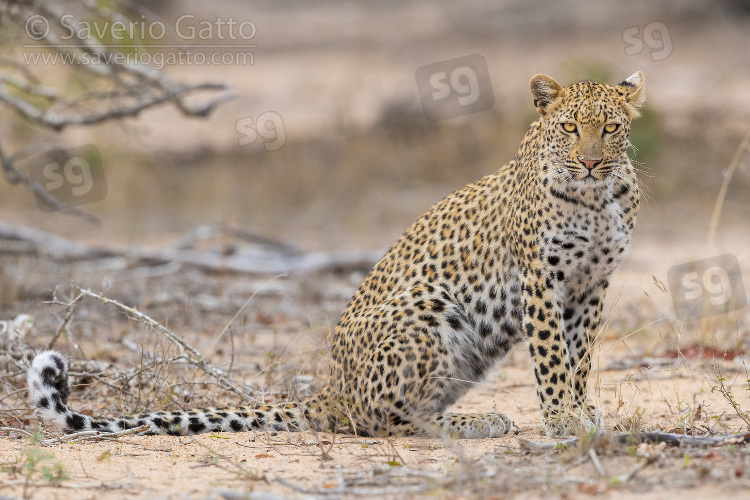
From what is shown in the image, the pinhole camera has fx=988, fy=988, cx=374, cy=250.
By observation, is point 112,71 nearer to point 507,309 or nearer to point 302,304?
point 302,304

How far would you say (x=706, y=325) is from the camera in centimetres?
792

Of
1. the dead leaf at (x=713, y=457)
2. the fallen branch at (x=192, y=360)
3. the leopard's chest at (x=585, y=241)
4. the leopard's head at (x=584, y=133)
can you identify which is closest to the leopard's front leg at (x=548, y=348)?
the leopard's chest at (x=585, y=241)

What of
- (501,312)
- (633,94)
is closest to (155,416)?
(501,312)

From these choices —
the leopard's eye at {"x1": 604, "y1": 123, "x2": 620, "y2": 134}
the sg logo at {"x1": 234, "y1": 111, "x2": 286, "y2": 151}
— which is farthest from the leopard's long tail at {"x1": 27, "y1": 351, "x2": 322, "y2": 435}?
the sg logo at {"x1": 234, "y1": 111, "x2": 286, "y2": 151}

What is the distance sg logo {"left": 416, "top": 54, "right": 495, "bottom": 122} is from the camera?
15.7 m

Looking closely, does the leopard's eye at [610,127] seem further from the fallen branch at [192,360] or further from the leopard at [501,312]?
the fallen branch at [192,360]

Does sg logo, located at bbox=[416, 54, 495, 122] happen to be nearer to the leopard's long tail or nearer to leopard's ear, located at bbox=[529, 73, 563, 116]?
leopard's ear, located at bbox=[529, 73, 563, 116]

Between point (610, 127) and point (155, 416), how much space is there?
2.95 metres

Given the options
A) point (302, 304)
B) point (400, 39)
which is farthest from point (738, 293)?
point (400, 39)

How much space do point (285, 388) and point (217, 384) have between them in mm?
675

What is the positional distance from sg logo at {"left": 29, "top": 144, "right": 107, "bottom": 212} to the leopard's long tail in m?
9.64

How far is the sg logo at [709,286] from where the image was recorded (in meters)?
8.80

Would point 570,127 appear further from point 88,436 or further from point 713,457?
point 88,436

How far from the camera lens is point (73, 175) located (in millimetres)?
16188
